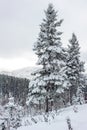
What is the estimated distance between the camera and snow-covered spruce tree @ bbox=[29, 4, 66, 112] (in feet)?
90.5

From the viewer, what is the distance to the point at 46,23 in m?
29.8

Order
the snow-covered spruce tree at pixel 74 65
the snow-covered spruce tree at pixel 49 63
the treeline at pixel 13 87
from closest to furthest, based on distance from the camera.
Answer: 1. the snow-covered spruce tree at pixel 49 63
2. the snow-covered spruce tree at pixel 74 65
3. the treeline at pixel 13 87

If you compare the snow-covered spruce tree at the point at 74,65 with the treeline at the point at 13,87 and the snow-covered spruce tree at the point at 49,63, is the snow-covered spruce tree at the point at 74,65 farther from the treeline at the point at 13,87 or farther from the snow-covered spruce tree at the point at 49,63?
the treeline at the point at 13,87

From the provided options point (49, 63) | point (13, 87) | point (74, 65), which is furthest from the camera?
point (13, 87)

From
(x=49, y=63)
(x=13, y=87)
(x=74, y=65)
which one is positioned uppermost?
(x=13, y=87)

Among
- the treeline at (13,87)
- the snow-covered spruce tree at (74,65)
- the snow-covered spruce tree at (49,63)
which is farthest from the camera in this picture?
the treeline at (13,87)

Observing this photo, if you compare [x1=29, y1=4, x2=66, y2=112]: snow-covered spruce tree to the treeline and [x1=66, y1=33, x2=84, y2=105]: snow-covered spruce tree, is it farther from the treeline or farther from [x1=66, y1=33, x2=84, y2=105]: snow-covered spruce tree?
the treeline

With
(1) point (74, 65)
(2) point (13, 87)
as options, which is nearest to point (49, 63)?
(1) point (74, 65)

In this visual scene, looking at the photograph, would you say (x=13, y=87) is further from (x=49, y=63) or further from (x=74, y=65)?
(x=49, y=63)

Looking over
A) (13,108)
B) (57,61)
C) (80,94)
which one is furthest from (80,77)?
(13,108)

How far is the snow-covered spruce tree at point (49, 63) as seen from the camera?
27578mm

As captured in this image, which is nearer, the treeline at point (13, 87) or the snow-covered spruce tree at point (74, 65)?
the snow-covered spruce tree at point (74, 65)

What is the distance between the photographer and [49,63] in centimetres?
2827

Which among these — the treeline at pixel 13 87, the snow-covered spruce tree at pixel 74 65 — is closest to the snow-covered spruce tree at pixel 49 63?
the snow-covered spruce tree at pixel 74 65
